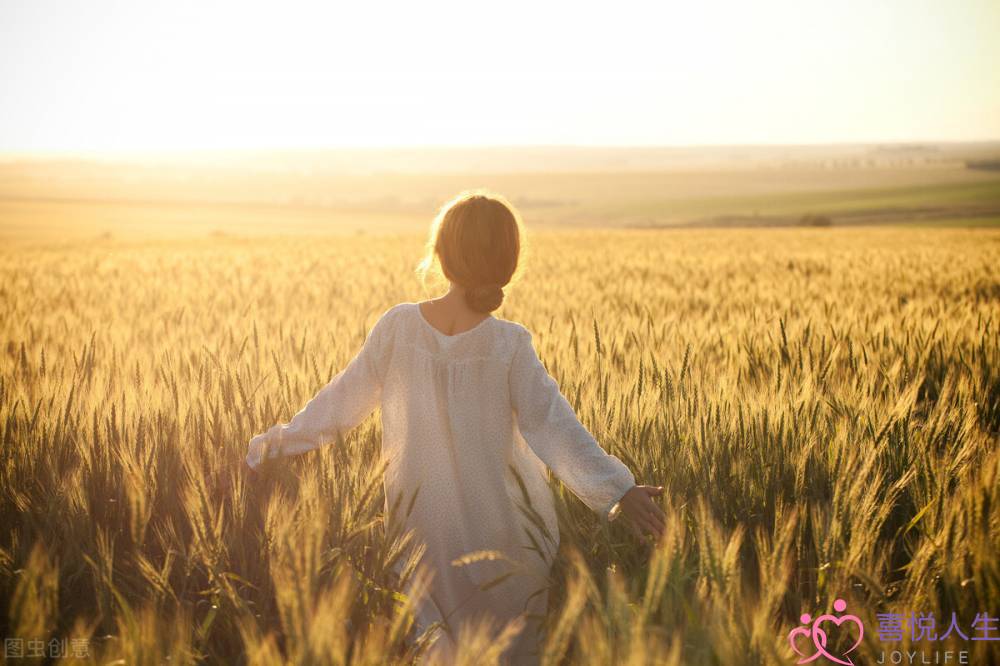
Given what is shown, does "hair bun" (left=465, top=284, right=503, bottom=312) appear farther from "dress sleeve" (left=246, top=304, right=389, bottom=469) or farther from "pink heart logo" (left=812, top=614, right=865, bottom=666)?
"pink heart logo" (left=812, top=614, right=865, bottom=666)

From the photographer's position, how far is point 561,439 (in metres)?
2.00

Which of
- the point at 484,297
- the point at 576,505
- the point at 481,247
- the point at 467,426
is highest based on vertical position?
the point at 481,247

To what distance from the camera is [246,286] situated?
7387 mm

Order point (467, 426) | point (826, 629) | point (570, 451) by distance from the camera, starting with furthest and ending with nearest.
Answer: point (467, 426)
point (570, 451)
point (826, 629)

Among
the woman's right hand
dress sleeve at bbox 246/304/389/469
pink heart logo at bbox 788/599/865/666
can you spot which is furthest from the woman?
pink heart logo at bbox 788/599/865/666

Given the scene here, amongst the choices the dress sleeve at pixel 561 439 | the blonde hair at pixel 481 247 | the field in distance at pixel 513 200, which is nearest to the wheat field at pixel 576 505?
the dress sleeve at pixel 561 439

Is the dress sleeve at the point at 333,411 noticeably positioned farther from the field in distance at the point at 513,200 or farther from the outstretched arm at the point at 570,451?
the field in distance at the point at 513,200

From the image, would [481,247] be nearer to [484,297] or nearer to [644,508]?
[484,297]

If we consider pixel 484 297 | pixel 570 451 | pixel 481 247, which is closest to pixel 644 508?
pixel 570 451

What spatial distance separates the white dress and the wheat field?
9cm

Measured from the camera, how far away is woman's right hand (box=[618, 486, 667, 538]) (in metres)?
1.83

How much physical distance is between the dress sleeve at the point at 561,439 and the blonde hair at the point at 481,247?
15cm

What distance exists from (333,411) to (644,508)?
835 millimetres

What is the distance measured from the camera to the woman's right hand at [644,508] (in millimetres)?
1827
